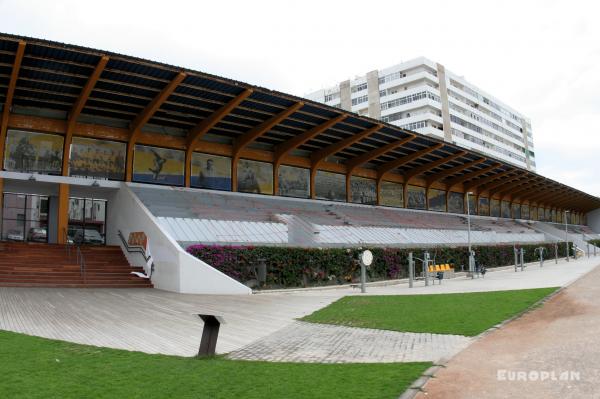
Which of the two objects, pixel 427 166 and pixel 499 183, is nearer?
pixel 427 166

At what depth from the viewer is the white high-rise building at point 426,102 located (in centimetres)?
8504

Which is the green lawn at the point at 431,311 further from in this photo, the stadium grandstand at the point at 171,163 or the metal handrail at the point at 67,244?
the metal handrail at the point at 67,244

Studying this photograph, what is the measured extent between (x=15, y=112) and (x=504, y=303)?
2451cm

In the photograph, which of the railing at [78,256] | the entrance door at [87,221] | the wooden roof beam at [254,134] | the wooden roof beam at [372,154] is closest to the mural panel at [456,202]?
the wooden roof beam at [372,154]

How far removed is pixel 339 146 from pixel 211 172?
9429mm

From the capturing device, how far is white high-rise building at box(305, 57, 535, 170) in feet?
279

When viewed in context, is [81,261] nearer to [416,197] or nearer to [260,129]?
[260,129]

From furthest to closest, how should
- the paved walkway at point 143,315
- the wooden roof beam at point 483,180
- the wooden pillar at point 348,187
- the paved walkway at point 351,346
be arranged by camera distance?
the wooden roof beam at point 483,180
the wooden pillar at point 348,187
the paved walkway at point 143,315
the paved walkway at point 351,346

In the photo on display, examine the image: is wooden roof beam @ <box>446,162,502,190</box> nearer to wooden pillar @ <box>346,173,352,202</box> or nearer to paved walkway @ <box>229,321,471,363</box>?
wooden pillar @ <box>346,173,352,202</box>

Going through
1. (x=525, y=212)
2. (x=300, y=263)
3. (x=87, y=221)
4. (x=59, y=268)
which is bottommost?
(x=59, y=268)

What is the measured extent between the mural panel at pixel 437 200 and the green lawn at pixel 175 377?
1616 inches

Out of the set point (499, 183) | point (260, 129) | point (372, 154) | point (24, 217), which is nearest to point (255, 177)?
point (260, 129)

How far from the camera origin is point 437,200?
4662cm

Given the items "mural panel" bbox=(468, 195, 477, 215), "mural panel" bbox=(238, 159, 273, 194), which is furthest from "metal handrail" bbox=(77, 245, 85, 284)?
"mural panel" bbox=(468, 195, 477, 215)
